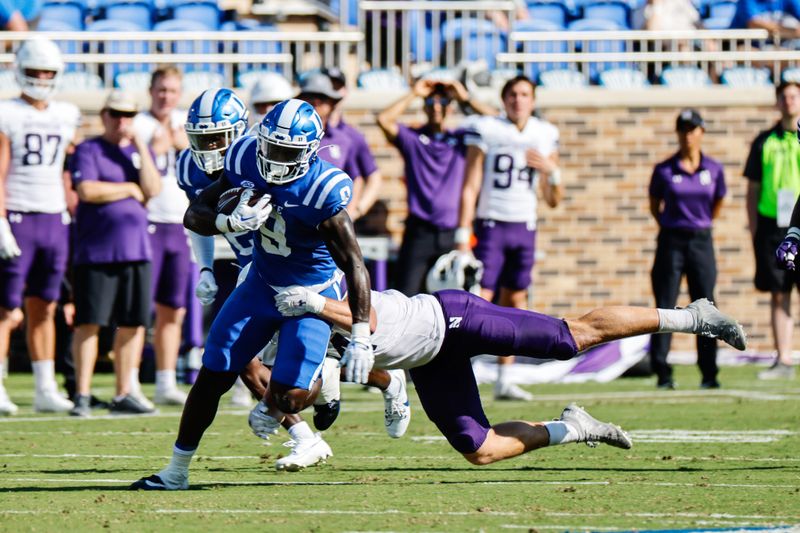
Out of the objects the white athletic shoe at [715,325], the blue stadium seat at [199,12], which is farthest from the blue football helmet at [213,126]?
the blue stadium seat at [199,12]

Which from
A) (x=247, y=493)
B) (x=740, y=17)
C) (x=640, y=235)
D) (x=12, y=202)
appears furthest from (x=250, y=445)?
(x=740, y=17)

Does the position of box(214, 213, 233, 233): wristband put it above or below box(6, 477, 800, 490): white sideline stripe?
above

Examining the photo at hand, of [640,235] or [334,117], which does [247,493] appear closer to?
[334,117]

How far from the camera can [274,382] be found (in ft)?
19.7

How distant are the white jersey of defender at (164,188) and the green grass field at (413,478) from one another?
4.61 feet

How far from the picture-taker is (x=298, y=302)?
595 centimetres

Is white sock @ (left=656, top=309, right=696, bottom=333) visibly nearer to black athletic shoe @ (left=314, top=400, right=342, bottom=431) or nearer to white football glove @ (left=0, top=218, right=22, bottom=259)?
black athletic shoe @ (left=314, top=400, right=342, bottom=431)

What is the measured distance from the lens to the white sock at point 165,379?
9836 millimetres

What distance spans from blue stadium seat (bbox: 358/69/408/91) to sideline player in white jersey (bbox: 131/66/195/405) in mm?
4519

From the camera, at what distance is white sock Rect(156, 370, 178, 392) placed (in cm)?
984

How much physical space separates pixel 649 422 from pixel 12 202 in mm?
4163

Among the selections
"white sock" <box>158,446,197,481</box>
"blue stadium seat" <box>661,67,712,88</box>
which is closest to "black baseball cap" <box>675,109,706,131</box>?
"blue stadium seat" <box>661,67,712,88</box>

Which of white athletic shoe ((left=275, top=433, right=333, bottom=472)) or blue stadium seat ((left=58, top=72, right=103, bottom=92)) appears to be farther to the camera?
blue stadium seat ((left=58, top=72, right=103, bottom=92))

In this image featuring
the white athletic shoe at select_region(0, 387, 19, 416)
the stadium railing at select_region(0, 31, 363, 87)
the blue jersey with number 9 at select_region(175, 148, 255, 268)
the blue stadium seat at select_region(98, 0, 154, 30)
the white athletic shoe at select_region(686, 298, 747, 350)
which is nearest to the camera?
the white athletic shoe at select_region(686, 298, 747, 350)
